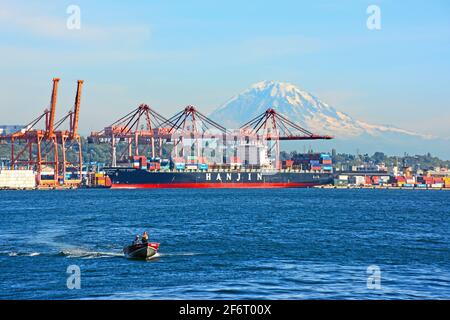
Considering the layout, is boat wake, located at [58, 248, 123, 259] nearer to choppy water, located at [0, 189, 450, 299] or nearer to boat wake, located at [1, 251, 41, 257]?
choppy water, located at [0, 189, 450, 299]

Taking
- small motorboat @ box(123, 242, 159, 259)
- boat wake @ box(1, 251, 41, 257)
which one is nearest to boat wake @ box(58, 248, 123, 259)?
boat wake @ box(1, 251, 41, 257)

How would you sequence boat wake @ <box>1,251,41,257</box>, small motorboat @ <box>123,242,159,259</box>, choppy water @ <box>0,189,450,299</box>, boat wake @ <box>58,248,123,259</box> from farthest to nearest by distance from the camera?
boat wake @ <box>1,251,41,257</box>, boat wake @ <box>58,248,123,259</box>, small motorboat @ <box>123,242,159,259</box>, choppy water @ <box>0,189,450,299</box>

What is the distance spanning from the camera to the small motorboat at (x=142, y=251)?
43.3 meters

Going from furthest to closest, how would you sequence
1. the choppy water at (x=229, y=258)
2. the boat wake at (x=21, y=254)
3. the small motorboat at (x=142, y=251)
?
the boat wake at (x=21, y=254) < the small motorboat at (x=142, y=251) < the choppy water at (x=229, y=258)

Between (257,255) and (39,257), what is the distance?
14107 mm

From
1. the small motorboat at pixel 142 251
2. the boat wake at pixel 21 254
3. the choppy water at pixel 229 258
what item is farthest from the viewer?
the boat wake at pixel 21 254

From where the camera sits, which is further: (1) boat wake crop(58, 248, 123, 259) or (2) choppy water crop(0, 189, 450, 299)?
(1) boat wake crop(58, 248, 123, 259)

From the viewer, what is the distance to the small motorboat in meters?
43.3

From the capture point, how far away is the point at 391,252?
1901 inches

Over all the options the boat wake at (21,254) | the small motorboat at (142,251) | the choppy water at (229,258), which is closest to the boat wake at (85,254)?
the choppy water at (229,258)

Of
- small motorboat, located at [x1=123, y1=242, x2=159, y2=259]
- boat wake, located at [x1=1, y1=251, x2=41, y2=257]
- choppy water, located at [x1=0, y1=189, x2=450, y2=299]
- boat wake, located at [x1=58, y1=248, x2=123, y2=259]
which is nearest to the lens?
choppy water, located at [x1=0, y1=189, x2=450, y2=299]

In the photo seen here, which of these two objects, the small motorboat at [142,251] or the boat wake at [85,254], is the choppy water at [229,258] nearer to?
the boat wake at [85,254]

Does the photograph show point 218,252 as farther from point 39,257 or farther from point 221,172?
point 221,172

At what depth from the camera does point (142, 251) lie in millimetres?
43375
